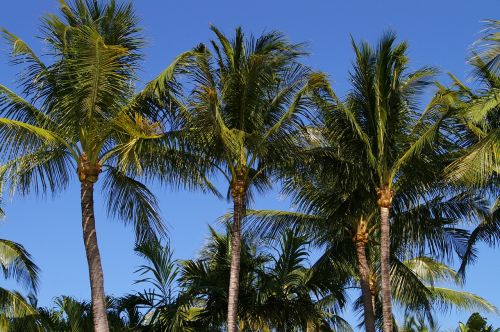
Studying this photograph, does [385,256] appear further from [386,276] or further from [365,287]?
[365,287]

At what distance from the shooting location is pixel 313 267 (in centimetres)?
2198

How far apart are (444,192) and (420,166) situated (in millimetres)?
1780

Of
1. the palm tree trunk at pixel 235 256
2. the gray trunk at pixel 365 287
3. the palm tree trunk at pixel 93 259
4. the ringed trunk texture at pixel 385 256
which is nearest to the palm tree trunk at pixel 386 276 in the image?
the ringed trunk texture at pixel 385 256

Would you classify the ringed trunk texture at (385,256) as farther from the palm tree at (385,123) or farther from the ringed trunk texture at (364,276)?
the ringed trunk texture at (364,276)

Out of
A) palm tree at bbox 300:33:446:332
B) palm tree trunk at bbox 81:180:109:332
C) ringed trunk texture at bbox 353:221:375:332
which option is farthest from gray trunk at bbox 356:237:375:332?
palm tree trunk at bbox 81:180:109:332

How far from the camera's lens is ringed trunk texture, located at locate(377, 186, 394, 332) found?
1761 cm

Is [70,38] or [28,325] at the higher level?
[70,38]

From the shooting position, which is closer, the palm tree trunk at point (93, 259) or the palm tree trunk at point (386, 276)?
the palm tree trunk at point (93, 259)

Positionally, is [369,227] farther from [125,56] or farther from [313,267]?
[125,56]

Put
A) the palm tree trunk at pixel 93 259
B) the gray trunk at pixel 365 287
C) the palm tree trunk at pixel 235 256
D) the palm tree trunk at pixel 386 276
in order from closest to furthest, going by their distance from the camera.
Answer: the palm tree trunk at pixel 93 259 < the palm tree trunk at pixel 235 256 < the palm tree trunk at pixel 386 276 < the gray trunk at pixel 365 287

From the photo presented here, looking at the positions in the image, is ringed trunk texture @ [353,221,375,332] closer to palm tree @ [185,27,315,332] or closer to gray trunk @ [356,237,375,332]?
gray trunk @ [356,237,375,332]

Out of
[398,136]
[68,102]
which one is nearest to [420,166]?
[398,136]

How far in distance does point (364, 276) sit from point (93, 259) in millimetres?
7525

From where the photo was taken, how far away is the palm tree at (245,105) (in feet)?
58.6
